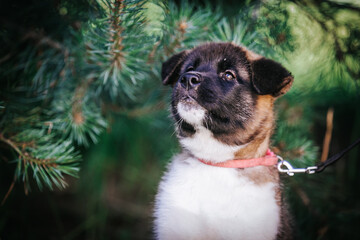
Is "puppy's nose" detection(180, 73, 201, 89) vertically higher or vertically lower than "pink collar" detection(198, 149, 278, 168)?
higher

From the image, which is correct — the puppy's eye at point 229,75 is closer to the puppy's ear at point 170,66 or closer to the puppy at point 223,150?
the puppy at point 223,150

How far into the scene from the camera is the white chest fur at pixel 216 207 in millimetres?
1727

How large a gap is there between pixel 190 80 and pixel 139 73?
1.15 feet

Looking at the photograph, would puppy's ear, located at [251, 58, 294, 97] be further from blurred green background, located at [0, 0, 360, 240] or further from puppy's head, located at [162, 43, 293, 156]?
blurred green background, located at [0, 0, 360, 240]

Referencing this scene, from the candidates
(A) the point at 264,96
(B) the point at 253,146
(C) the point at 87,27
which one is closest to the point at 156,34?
(C) the point at 87,27

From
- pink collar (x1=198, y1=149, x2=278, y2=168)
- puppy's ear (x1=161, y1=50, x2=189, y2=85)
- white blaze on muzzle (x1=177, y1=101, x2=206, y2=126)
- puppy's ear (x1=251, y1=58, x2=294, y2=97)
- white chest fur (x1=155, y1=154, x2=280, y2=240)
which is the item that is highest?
puppy's ear (x1=161, y1=50, x2=189, y2=85)

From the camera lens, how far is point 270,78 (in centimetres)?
177

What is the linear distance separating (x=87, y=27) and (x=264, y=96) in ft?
3.96

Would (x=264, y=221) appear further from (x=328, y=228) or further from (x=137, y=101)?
(x=137, y=101)

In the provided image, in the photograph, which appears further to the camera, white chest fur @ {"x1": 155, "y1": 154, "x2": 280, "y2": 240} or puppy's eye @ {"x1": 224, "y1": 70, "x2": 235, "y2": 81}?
puppy's eye @ {"x1": 224, "y1": 70, "x2": 235, "y2": 81}

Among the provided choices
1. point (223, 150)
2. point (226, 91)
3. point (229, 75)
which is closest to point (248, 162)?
point (223, 150)

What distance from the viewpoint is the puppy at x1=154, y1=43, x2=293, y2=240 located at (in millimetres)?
1758

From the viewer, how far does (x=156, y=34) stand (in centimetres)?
184

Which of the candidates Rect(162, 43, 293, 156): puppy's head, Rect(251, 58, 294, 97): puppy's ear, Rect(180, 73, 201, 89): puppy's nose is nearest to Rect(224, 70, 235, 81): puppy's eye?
Rect(162, 43, 293, 156): puppy's head
